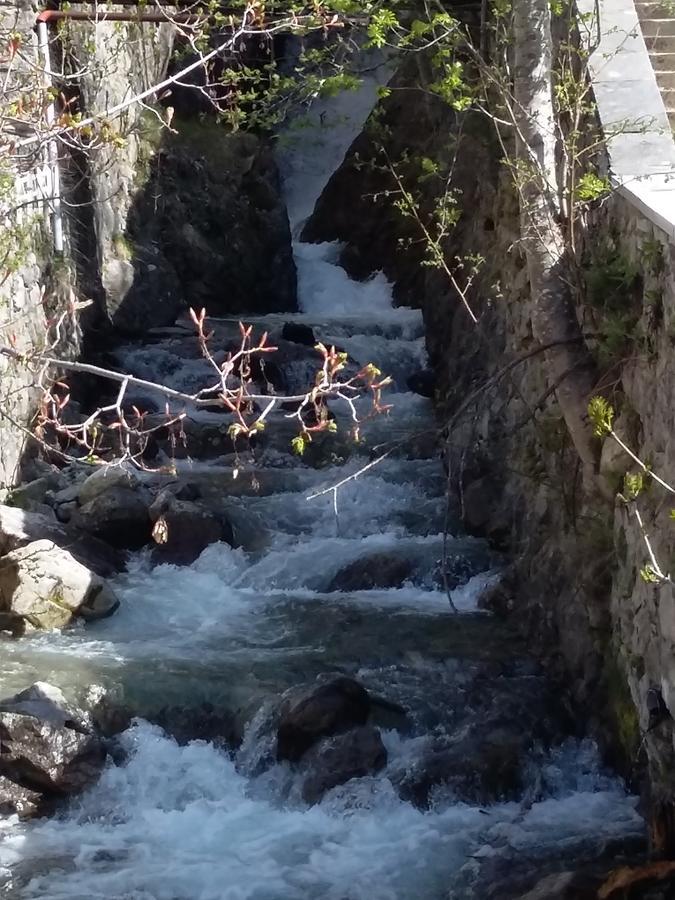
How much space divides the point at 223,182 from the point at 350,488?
5.49 m

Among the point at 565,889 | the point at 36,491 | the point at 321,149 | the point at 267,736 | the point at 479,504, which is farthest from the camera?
the point at 321,149

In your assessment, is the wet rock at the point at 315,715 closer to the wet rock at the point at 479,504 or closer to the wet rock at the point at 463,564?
the wet rock at the point at 463,564

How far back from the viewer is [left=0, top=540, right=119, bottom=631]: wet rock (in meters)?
6.85

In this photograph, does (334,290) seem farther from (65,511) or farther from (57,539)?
(57,539)

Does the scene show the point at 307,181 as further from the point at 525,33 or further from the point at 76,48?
the point at 525,33

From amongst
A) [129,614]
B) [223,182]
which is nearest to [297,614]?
[129,614]

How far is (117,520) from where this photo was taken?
7949mm

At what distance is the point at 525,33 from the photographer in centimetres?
502

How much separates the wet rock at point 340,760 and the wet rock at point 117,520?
2822 mm

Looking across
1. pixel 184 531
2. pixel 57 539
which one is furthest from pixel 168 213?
pixel 57 539

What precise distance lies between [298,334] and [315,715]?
6.22 metres

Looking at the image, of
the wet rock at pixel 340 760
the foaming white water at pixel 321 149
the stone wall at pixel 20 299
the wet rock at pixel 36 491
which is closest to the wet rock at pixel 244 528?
the wet rock at pixel 36 491

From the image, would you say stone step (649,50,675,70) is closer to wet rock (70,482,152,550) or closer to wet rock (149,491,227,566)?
wet rock (149,491,227,566)

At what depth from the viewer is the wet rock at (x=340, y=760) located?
17.8 ft
